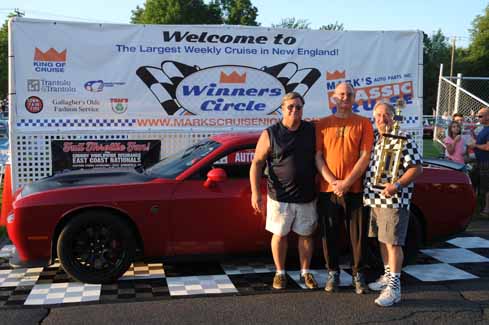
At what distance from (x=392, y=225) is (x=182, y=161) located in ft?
6.95

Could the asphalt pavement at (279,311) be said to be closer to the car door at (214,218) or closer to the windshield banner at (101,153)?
the car door at (214,218)

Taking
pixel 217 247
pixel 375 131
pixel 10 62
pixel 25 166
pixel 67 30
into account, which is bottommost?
pixel 217 247

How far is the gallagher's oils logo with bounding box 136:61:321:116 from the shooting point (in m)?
7.97

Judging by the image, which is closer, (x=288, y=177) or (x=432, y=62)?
(x=288, y=177)

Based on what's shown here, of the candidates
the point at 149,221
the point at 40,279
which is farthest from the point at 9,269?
the point at 149,221

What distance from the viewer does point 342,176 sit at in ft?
14.2

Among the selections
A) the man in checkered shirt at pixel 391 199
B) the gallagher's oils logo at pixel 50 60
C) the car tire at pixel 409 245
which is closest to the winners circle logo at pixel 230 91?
the gallagher's oils logo at pixel 50 60

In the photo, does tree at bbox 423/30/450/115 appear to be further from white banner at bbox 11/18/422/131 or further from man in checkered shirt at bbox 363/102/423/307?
man in checkered shirt at bbox 363/102/423/307

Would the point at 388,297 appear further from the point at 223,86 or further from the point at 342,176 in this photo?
the point at 223,86

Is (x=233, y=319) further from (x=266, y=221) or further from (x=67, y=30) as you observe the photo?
(x=67, y=30)

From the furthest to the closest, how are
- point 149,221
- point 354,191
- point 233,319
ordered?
point 149,221
point 354,191
point 233,319

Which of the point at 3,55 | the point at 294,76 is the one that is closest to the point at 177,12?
the point at 3,55

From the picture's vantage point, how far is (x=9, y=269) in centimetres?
521

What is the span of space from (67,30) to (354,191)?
5191mm
